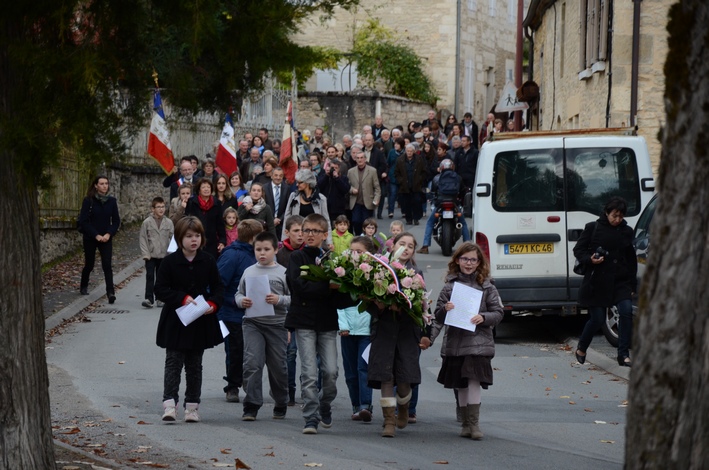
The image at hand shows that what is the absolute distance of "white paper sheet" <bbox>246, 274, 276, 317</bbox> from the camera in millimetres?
10281

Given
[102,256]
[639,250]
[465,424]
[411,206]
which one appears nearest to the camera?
[465,424]

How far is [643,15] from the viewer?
21.6 metres

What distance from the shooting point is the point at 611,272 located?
1306cm

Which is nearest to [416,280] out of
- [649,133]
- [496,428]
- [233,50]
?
[496,428]

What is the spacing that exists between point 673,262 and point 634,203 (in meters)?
10.5

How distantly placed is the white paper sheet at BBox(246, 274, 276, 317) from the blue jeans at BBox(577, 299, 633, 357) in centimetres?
429

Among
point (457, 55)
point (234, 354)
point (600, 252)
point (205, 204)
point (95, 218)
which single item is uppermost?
point (457, 55)

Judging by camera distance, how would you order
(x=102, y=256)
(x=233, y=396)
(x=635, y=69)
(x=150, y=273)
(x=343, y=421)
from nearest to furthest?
(x=343, y=421) < (x=233, y=396) < (x=150, y=273) < (x=102, y=256) < (x=635, y=69)

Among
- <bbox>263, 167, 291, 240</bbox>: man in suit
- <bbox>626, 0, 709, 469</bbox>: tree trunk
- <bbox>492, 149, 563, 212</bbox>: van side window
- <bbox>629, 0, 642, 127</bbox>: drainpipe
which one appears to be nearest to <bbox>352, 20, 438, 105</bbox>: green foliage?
<bbox>629, 0, 642, 127</bbox>: drainpipe

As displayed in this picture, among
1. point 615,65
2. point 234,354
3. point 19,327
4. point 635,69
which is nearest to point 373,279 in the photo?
point 234,354

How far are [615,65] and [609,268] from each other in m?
9.63

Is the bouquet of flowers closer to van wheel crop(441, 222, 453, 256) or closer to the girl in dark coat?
the girl in dark coat

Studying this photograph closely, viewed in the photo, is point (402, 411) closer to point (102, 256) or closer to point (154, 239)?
point (154, 239)

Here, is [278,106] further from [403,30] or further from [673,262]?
[673,262]
